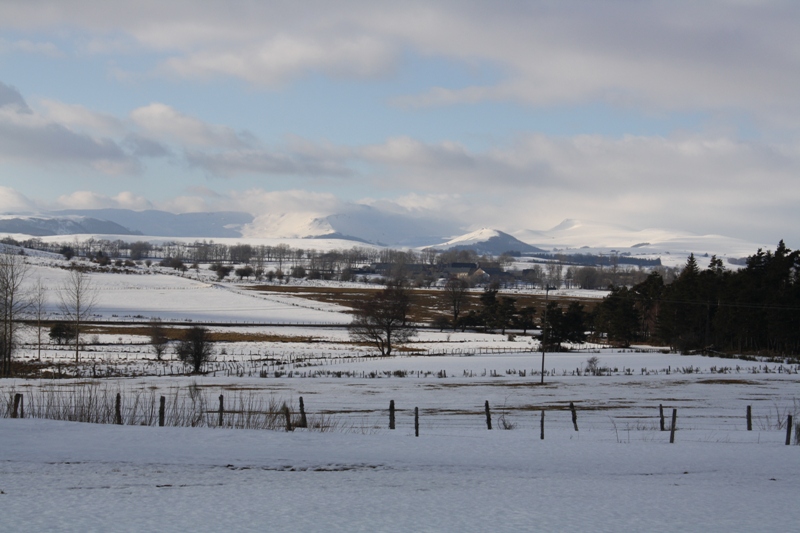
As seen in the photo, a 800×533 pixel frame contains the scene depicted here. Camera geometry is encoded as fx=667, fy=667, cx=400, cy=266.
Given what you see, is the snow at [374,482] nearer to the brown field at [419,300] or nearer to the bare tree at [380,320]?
the bare tree at [380,320]

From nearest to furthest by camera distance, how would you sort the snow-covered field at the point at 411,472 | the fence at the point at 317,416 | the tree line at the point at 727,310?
1. the snow-covered field at the point at 411,472
2. the fence at the point at 317,416
3. the tree line at the point at 727,310

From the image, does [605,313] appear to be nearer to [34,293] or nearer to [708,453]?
[708,453]

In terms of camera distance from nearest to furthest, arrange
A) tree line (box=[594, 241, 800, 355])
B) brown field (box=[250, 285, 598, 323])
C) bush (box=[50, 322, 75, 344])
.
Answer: bush (box=[50, 322, 75, 344]), tree line (box=[594, 241, 800, 355]), brown field (box=[250, 285, 598, 323])

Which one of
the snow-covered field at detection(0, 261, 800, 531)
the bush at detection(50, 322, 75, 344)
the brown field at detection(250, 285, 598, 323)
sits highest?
the snow-covered field at detection(0, 261, 800, 531)

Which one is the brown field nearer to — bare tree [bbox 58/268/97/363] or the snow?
bare tree [bbox 58/268/97/363]

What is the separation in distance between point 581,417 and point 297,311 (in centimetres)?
8653

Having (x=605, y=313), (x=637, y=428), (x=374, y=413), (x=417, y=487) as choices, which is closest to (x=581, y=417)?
(x=637, y=428)

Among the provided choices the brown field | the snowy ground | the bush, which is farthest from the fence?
the brown field

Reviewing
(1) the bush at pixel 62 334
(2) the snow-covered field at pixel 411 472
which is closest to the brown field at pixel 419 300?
(1) the bush at pixel 62 334

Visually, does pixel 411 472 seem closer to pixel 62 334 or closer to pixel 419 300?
pixel 62 334

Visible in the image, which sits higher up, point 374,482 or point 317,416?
point 374,482

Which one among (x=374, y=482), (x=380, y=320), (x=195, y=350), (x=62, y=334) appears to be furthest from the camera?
(x=380, y=320)

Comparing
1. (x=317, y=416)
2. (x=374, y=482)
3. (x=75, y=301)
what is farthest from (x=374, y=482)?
(x=75, y=301)

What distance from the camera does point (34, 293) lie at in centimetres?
10556
